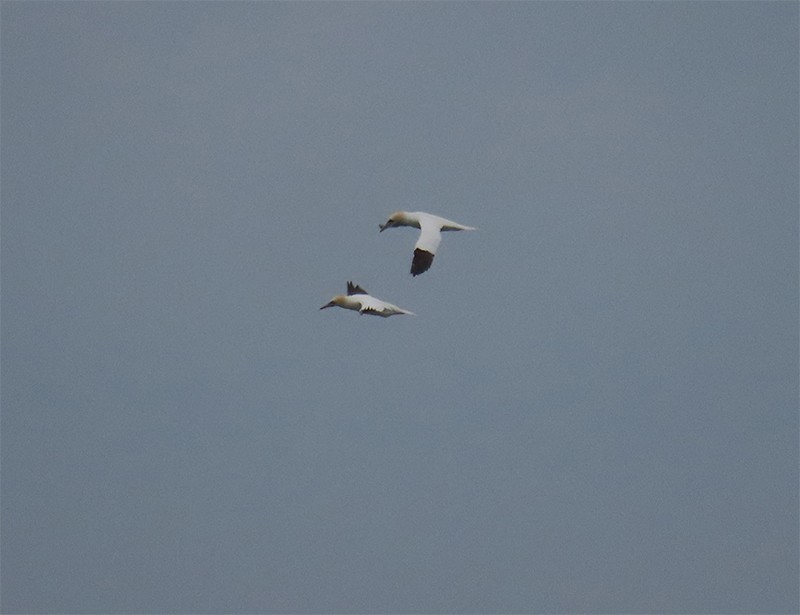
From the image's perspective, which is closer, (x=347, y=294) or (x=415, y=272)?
(x=415, y=272)

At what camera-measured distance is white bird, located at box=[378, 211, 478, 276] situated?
73.0 m

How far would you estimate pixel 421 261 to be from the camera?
2874 inches

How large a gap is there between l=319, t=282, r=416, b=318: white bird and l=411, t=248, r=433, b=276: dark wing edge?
238 centimetres

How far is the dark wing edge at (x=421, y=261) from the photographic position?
72688 mm

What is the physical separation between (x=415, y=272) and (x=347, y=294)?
8.40m

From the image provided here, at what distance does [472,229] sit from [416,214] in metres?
2.05

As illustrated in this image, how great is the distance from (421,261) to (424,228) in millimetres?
2796

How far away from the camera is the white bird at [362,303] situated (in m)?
76.4

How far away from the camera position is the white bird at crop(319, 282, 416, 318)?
76.4m

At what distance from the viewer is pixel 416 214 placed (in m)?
77.1

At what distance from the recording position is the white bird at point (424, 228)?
2874 inches

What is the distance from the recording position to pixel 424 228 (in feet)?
248

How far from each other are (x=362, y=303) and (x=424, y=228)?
4.11 metres

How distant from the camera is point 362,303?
257 ft
